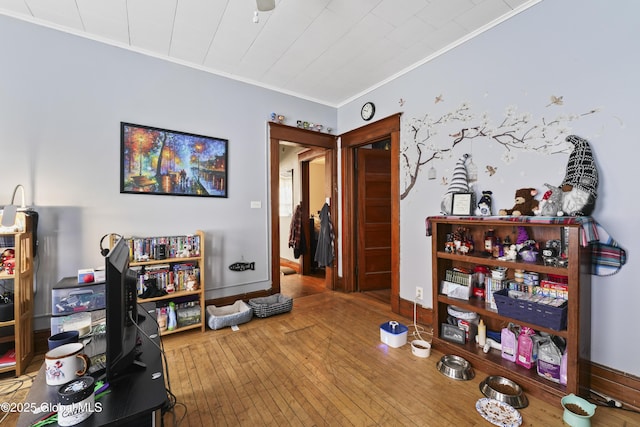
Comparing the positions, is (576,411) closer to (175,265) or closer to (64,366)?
(64,366)

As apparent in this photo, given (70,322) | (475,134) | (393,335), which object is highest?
(475,134)

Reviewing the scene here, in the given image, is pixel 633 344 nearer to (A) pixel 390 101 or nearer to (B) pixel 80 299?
(A) pixel 390 101

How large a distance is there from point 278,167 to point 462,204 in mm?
2199

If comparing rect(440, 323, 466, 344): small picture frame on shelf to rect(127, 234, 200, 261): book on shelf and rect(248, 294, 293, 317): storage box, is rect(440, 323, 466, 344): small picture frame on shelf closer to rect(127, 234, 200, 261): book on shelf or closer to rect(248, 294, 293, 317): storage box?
rect(248, 294, 293, 317): storage box

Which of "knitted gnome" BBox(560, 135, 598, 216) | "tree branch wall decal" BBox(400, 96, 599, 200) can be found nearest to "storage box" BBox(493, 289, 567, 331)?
"knitted gnome" BBox(560, 135, 598, 216)

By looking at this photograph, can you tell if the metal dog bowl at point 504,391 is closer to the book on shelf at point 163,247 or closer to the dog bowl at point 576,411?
the dog bowl at point 576,411

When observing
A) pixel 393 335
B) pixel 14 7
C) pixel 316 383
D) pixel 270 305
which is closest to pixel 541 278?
pixel 393 335

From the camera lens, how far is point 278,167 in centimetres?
349

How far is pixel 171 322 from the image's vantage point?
2.50 metres

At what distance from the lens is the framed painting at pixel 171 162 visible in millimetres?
2582

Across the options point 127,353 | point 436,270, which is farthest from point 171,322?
point 436,270

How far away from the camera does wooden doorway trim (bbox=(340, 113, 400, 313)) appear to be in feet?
10.3

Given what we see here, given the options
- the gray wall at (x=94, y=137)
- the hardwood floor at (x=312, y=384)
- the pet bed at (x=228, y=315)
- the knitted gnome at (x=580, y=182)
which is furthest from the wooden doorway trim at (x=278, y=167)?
the knitted gnome at (x=580, y=182)

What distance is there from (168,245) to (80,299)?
74 centimetres
